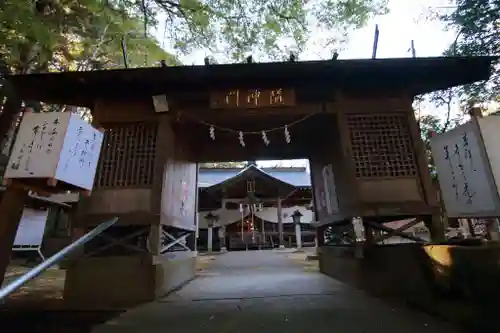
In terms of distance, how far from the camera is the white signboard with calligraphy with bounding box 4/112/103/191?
3.45 metres

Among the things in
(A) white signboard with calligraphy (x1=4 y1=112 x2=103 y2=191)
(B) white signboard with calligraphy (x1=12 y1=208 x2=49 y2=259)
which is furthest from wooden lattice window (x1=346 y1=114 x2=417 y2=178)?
(B) white signboard with calligraphy (x1=12 y1=208 x2=49 y2=259)

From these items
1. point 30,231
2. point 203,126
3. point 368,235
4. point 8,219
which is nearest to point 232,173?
point 30,231

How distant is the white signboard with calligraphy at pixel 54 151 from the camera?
11.3ft

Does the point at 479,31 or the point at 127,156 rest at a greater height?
the point at 479,31

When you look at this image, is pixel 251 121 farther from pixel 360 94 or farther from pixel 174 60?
pixel 174 60

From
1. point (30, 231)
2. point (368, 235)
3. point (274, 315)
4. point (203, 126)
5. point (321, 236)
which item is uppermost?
point (203, 126)

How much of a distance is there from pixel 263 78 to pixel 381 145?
256 cm

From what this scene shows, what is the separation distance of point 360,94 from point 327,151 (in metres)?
1.82

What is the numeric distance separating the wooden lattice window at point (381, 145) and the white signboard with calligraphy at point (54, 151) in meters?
4.44

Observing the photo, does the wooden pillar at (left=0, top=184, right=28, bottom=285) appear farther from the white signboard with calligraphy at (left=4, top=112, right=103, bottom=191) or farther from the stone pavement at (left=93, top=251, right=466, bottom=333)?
the stone pavement at (left=93, top=251, right=466, bottom=333)

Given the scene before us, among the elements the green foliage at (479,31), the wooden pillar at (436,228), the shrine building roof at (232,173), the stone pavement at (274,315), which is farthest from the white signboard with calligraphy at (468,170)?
the shrine building roof at (232,173)

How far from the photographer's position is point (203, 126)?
6188mm

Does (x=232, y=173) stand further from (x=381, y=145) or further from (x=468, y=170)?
(x=468, y=170)

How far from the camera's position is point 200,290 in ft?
18.3
